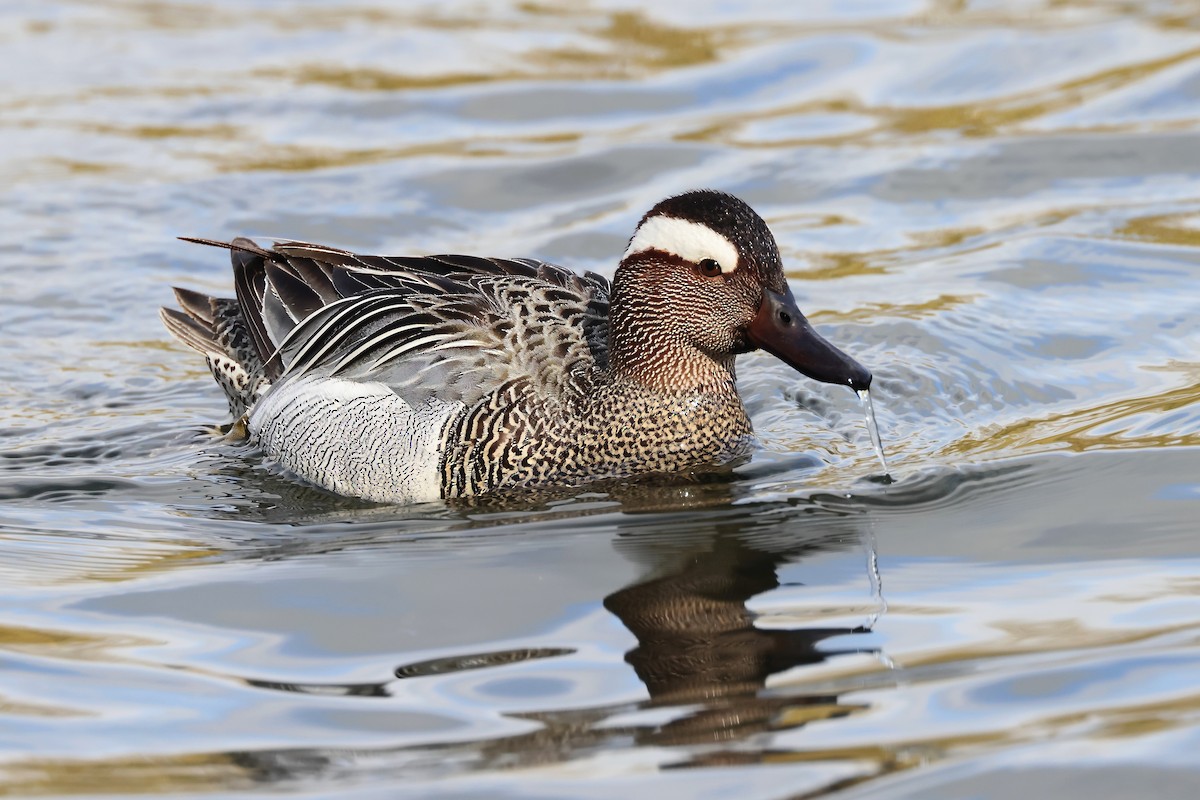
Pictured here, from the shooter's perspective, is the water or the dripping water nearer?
the water

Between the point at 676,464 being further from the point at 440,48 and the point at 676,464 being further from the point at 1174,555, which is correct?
the point at 440,48

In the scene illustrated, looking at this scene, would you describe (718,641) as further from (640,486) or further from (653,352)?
(653,352)

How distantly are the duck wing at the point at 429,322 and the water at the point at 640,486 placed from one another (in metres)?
0.58

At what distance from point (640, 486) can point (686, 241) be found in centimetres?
106

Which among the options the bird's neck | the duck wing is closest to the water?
the bird's neck

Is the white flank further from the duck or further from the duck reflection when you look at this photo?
the duck reflection

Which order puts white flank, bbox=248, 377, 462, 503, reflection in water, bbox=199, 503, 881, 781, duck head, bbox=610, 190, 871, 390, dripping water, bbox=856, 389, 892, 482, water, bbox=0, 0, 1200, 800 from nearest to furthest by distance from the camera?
1. reflection in water, bbox=199, 503, 881, 781
2. water, bbox=0, 0, 1200, 800
3. duck head, bbox=610, 190, 871, 390
4. dripping water, bbox=856, 389, 892, 482
5. white flank, bbox=248, 377, 462, 503

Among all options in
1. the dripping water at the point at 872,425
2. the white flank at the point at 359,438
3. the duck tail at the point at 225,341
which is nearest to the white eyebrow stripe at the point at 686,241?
the dripping water at the point at 872,425

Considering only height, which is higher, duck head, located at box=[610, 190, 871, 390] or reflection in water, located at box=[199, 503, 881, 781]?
A: duck head, located at box=[610, 190, 871, 390]

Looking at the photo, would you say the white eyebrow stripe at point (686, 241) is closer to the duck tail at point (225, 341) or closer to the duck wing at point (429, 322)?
the duck wing at point (429, 322)

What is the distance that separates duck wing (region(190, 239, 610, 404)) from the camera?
292 inches

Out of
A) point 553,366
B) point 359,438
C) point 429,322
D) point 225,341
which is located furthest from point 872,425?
point 225,341

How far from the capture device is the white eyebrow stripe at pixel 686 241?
23.2 feet

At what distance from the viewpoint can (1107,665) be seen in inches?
205
